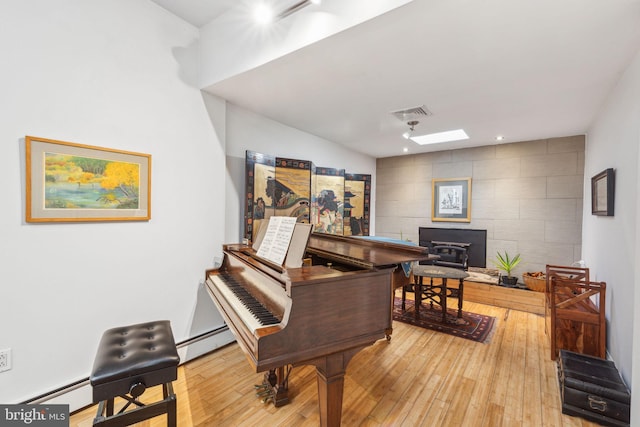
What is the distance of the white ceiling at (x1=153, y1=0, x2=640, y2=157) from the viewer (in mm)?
1565

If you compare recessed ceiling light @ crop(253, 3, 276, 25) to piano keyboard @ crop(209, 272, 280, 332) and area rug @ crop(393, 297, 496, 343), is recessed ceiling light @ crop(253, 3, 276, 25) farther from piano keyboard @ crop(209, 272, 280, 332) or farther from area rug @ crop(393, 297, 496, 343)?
area rug @ crop(393, 297, 496, 343)

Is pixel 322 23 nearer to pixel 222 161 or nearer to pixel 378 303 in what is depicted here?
pixel 222 161

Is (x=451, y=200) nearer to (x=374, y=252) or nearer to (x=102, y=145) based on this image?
(x=374, y=252)

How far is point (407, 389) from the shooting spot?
219 centimetres

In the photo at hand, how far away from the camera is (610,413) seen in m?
1.81

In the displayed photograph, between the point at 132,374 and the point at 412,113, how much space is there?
3.28 metres

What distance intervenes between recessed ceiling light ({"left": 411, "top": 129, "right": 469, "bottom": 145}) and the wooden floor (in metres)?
2.75

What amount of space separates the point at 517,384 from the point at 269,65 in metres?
3.25

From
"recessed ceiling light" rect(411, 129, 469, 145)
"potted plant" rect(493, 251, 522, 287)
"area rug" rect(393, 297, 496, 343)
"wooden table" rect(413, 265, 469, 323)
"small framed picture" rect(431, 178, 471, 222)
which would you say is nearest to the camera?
"area rug" rect(393, 297, 496, 343)

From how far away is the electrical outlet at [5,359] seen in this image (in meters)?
1.65

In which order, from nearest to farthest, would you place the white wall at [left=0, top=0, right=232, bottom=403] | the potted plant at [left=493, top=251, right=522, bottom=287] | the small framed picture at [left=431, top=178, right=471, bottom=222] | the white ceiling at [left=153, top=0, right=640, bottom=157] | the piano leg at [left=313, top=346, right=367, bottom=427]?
the piano leg at [left=313, top=346, right=367, bottom=427] < the white ceiling at [left=153, top=0, right=640, bottom=157] < the white wall at [left=0, top=0, right=232, bottom=403] < the potted plant at [left=493, top=251, right=522, bottom=287] < the small framed picture at [left=431, top=178, right=471, bottom=222]

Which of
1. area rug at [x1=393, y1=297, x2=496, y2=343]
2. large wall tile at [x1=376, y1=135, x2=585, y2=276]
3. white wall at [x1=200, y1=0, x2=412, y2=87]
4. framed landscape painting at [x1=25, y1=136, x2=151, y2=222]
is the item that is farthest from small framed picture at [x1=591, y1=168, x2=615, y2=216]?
framed landscape painting at [x1=25, y1=136, x2=151, y2=222]

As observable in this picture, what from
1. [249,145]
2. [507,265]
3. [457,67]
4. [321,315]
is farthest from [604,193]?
[249,145]

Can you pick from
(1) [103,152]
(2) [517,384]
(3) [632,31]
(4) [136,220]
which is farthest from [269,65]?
(2) [517,384]
